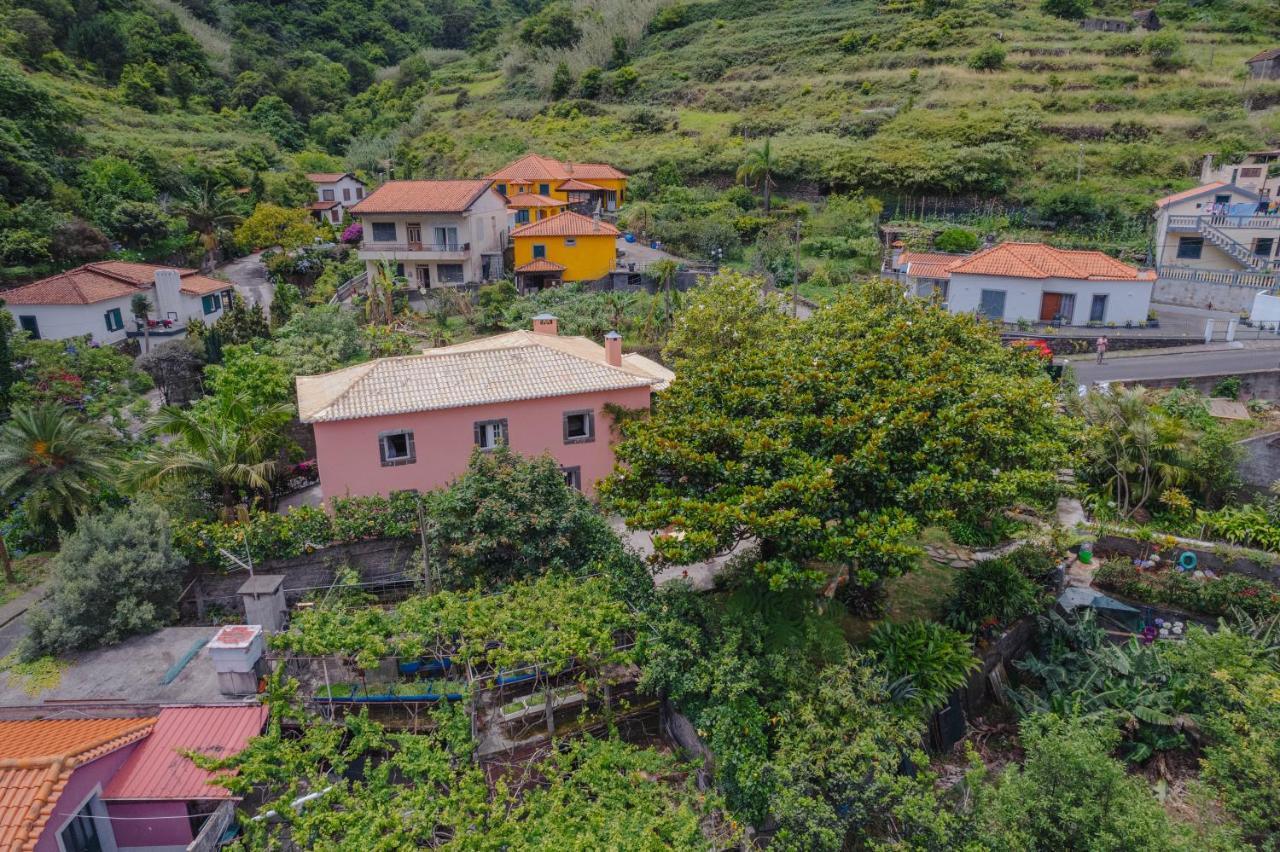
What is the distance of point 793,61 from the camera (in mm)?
84750

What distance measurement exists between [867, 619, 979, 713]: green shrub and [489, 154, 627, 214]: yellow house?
4633 cm

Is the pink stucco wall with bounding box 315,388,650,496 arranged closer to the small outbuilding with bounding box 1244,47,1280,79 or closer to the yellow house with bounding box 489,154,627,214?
the yellow house with bounding box 489,154,627,214

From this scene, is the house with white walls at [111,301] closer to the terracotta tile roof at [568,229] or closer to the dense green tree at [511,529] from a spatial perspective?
the terracotta tile roof at [568,229]

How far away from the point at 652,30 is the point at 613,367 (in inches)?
3734

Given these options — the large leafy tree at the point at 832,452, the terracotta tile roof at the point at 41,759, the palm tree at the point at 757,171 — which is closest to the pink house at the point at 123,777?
the terracotta tile roof at the point at 41,759

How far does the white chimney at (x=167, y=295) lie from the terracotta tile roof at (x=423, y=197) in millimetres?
10277

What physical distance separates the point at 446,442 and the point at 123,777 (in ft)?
38.9

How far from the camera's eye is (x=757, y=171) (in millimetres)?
60781

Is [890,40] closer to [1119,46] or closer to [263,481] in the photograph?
[1119,46]

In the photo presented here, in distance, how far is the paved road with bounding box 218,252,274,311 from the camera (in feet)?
157

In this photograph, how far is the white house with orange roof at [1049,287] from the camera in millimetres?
34000

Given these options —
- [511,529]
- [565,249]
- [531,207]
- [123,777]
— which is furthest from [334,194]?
[123,777]

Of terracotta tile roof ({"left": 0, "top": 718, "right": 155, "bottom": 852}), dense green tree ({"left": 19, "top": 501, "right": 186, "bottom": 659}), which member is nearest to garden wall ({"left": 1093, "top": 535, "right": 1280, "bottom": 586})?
terracotta tile roof ({"left": 0, "top": 718, "right": 155, "bottom": 852})

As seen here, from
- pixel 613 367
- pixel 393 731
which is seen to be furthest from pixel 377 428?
pixel 393 731
